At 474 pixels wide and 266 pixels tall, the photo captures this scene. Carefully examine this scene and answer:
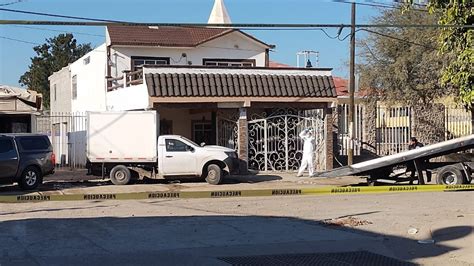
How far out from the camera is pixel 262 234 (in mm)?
11383

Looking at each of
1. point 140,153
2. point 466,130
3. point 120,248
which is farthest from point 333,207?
point 466,130

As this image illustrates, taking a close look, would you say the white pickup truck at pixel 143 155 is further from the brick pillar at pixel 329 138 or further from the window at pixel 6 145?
the brick pillar at pixel 329 138

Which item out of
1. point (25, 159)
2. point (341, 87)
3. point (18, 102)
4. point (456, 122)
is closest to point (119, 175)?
point (25, 159)

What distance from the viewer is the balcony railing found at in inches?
1030

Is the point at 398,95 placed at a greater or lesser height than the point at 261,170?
greater

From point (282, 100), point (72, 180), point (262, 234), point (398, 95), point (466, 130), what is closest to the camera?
point (262, 234)

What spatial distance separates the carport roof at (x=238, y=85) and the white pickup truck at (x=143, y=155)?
2.24 m

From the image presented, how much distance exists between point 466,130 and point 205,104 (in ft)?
45.2

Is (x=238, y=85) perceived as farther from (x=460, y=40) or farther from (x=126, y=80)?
(x=460, y=40)

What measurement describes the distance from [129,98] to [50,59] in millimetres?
51413

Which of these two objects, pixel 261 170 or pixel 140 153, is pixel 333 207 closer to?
pixel 140 153

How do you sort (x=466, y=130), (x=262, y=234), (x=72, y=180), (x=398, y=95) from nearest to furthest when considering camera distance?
1. (x=262, y=234)
2. (x=72, y=180)
3. (x=466, y=130)
4. (x=398, y=95)

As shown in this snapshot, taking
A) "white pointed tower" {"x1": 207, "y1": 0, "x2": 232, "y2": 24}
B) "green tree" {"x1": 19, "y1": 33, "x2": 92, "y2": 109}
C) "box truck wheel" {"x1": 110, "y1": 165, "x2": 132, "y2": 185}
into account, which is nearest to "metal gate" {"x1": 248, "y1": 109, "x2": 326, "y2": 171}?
"box truck wheel" {"x1": 110, "y1": 165, "x2": 132, "y2": 185}

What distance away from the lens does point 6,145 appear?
20078mm
